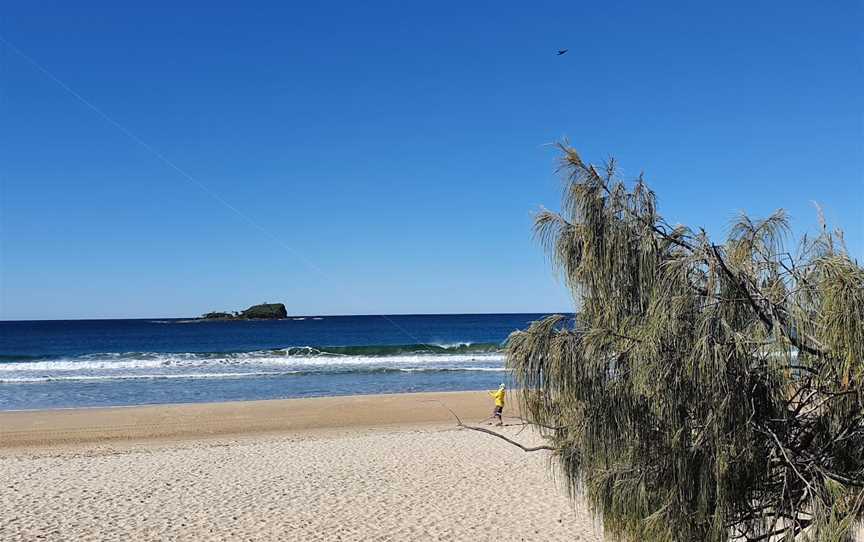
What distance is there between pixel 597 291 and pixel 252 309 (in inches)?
4250

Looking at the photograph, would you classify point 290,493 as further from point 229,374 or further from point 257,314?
point 257,314

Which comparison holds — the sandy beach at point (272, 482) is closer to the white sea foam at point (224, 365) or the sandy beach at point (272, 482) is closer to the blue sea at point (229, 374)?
the blue sea at point (229, 374)

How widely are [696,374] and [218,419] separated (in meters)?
16.1

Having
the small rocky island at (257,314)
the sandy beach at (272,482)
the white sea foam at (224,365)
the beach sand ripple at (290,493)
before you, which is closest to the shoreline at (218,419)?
the sandy beach at (272,482)

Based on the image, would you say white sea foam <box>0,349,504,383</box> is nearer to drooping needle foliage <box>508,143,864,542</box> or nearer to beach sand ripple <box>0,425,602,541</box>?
beach sand ripple <box>0,425,602,541</box>

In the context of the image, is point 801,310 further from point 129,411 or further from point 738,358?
point 129,411

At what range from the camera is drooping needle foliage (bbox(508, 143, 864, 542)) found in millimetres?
3586

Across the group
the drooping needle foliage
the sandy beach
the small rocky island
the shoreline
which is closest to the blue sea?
the shoreline

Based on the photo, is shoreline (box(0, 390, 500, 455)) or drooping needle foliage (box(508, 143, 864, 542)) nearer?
drooping needle foliage (box(508, 143, 864, 542))

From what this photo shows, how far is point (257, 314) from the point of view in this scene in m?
109

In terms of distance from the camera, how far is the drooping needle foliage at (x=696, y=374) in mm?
3586

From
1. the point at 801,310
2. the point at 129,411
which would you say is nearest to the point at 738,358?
the point at 801,310

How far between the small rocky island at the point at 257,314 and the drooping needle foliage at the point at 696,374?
107506 mm

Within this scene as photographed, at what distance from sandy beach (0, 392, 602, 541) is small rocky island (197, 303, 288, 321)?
92110 millimetres
